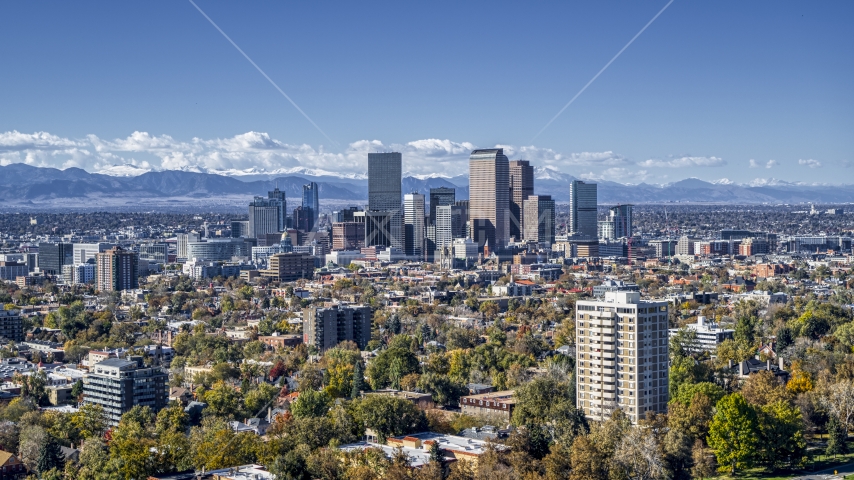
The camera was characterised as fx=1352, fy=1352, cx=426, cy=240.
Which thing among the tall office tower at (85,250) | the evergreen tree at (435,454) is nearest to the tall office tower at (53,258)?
the tall office tower at (85,250)

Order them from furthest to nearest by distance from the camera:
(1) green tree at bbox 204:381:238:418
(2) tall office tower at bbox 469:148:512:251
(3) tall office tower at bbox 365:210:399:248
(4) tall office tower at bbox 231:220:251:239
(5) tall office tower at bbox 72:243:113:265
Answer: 1. (4) tall office tower at bbox 231:220:251:239
2. (2) tall office tower at bbox 469:148:512:251
3. (3) tall office tower at bbox 365:210:399:248
4. (5) tall office tower at bbox 72:243:113:265
5. (1) green tree at bbox 204:381:238:418

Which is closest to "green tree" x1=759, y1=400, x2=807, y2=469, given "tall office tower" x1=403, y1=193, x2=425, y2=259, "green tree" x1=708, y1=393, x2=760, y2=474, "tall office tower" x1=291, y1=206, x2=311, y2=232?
"green tree" x1=708, y1=393, x2=760, y2=474

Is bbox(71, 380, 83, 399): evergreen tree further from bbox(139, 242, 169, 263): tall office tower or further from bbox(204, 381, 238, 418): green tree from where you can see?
bbox(139, 242, 169, 263): tall office tower

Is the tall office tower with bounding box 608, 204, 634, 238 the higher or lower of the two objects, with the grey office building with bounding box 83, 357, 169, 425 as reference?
higher

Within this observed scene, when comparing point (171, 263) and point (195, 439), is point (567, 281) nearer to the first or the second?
point (171, 263)

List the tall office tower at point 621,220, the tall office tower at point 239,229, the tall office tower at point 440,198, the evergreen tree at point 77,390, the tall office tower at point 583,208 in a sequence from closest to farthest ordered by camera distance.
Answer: the evergreen tree at point 77,390 → the tall office tower at point 440,198 → the tall office tower at point 583,208 → the tall office tower at point 621,220 → the tall office tower at point 239,229

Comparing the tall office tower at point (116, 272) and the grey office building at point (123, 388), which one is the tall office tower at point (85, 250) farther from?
the grey office building at point (123, 388)
